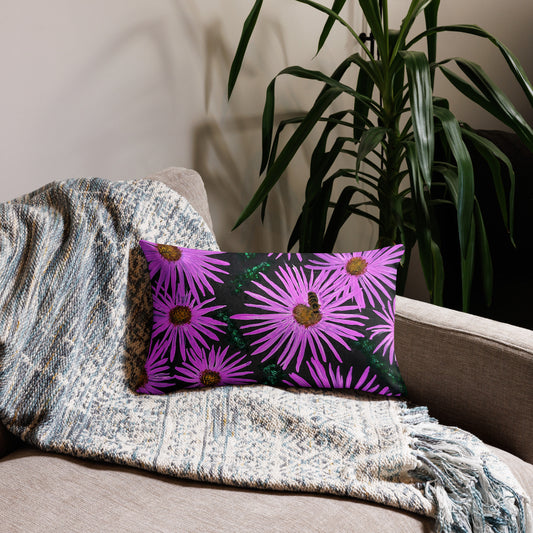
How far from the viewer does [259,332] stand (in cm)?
109

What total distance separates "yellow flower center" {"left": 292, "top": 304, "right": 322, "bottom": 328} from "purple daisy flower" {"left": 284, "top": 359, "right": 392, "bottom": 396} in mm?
67

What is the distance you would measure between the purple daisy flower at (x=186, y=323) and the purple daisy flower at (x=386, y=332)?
27 cm

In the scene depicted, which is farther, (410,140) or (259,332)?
(410,140)

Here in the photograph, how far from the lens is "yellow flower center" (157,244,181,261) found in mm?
1111

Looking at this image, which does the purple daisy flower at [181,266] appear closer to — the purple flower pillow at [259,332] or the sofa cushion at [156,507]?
the purple flower pillow at [259,332]

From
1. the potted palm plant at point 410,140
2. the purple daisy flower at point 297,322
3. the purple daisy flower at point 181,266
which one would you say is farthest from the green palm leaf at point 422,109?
the purple daisy flower at point 181,266

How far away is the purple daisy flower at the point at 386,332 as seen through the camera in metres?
1.10

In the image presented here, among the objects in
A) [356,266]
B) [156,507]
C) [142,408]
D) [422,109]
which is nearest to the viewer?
[156,507]

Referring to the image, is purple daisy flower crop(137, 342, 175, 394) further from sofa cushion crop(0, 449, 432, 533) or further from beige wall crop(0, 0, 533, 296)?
beige wall crop(0, 0, 533, 296)

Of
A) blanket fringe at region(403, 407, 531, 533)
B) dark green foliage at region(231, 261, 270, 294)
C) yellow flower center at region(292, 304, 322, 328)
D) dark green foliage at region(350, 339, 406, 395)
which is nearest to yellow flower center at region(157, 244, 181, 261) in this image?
dark green foliage at region(231, 261, 270, 294)

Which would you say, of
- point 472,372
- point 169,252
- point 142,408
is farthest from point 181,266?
point 472,372

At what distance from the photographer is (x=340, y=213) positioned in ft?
5.81

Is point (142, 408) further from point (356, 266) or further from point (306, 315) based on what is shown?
point (356, 266)

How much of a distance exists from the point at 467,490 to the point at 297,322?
0.38m
